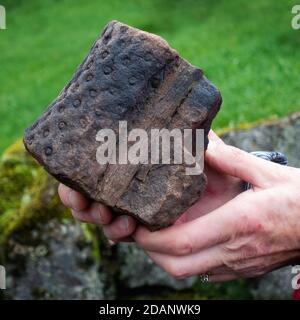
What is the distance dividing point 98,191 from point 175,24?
9.51m

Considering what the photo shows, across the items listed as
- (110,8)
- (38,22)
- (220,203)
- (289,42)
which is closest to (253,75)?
(289,42)

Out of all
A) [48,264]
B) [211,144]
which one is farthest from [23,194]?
[211,144]

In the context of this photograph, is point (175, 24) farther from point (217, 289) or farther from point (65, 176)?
point (65, 176)

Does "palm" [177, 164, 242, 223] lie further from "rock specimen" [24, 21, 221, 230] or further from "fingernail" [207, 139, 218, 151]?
"rock specimen" [24, 21, 221, 230]

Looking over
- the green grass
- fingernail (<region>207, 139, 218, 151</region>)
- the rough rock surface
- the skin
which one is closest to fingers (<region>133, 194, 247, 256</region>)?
the skin

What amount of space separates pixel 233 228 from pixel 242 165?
1.14 ft

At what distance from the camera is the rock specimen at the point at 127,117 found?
9.34ft

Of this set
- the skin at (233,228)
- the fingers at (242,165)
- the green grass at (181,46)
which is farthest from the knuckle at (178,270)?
the green grass at (181,46)

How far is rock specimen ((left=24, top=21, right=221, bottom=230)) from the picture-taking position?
2.85 m

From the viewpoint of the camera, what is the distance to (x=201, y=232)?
9.48ft

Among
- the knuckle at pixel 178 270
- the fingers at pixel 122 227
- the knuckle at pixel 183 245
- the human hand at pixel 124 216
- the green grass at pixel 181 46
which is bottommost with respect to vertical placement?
the knuckle at pixel 178 270

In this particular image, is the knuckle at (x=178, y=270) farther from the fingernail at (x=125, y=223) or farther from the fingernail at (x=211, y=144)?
the fingernail at (x=211, y=144)

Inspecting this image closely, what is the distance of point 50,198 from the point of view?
15.8 feet

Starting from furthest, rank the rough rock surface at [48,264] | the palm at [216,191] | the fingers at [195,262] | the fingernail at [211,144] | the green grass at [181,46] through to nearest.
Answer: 1. the green grass at [181,46]
2. the rough rock surface at [48,264]
3. the palm at [216,191]
4. the fingernail at [211,144]
5. the fingers at [195,262]
